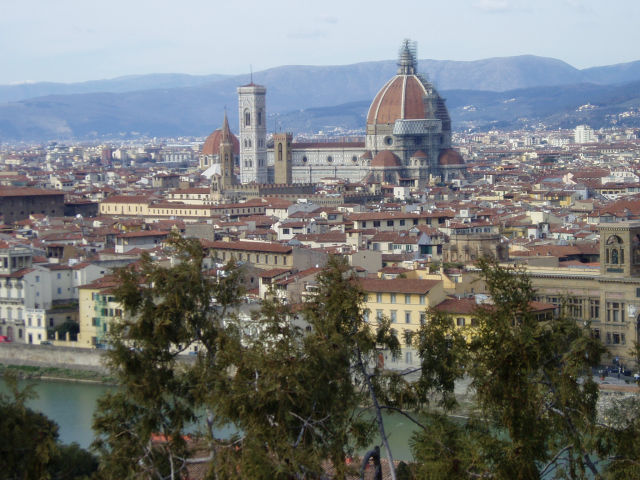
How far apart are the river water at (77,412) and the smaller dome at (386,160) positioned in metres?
46.7

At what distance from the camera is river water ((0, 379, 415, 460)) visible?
1873 cm

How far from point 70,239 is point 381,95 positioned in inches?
1691

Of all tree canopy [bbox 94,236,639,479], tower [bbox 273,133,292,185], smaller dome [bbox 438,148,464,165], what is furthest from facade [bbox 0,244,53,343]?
smaller dome [bbox 438,148,464,165]

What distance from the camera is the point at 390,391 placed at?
465 inches

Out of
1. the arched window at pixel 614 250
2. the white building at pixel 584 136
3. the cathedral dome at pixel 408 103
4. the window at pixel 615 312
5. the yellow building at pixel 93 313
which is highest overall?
the cathedral dome at pixel 408 103

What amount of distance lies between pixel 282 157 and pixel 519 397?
61.0 meters

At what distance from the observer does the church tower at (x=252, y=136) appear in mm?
75500

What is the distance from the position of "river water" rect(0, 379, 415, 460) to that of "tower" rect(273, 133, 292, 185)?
4648 centimetres

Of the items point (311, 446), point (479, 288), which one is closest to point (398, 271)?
point (479, 288)

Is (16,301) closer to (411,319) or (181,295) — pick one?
(411,319)

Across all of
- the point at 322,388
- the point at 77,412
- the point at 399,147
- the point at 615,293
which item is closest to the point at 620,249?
the point at 615,293

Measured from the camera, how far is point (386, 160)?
70812mm

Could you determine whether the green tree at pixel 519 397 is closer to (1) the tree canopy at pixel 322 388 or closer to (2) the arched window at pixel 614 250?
(1) the tree canopy at pixel 322 388

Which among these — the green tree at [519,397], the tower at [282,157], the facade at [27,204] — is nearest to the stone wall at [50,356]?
the green tree at [519,397]
